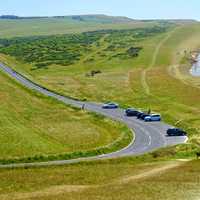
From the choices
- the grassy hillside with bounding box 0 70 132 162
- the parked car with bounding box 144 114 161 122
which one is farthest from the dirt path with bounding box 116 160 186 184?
the parked car with bounding box 144 114 161 122

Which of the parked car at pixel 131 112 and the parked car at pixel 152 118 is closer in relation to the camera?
the parked car at pixel 152 118

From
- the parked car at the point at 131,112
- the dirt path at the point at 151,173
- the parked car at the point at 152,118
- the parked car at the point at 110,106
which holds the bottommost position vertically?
the parked car at the point at 110,106

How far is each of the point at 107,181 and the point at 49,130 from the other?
149 feet

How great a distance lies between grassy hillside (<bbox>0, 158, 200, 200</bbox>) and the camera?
55.7 metres

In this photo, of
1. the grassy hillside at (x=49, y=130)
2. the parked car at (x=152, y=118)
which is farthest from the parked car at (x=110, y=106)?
the parked car at (x=152, y=118)

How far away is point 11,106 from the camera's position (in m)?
128

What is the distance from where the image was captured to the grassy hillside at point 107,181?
55.7m

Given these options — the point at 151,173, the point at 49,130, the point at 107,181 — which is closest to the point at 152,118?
the point at 49,130

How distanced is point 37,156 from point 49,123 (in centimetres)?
3356

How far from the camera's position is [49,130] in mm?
107750

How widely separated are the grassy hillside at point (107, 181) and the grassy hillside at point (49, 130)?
1154 centimetres

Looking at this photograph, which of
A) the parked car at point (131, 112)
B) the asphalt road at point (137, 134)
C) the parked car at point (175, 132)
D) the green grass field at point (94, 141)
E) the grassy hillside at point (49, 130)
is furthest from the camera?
the parked car at point (131, 112)

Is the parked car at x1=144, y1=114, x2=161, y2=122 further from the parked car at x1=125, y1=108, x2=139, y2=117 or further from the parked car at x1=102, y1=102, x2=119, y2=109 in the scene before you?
the parked car at x1=102, y1=102, x2=119, y2=109

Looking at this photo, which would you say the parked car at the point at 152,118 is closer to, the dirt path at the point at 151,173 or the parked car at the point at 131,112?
the parked car at the point at 131,112
